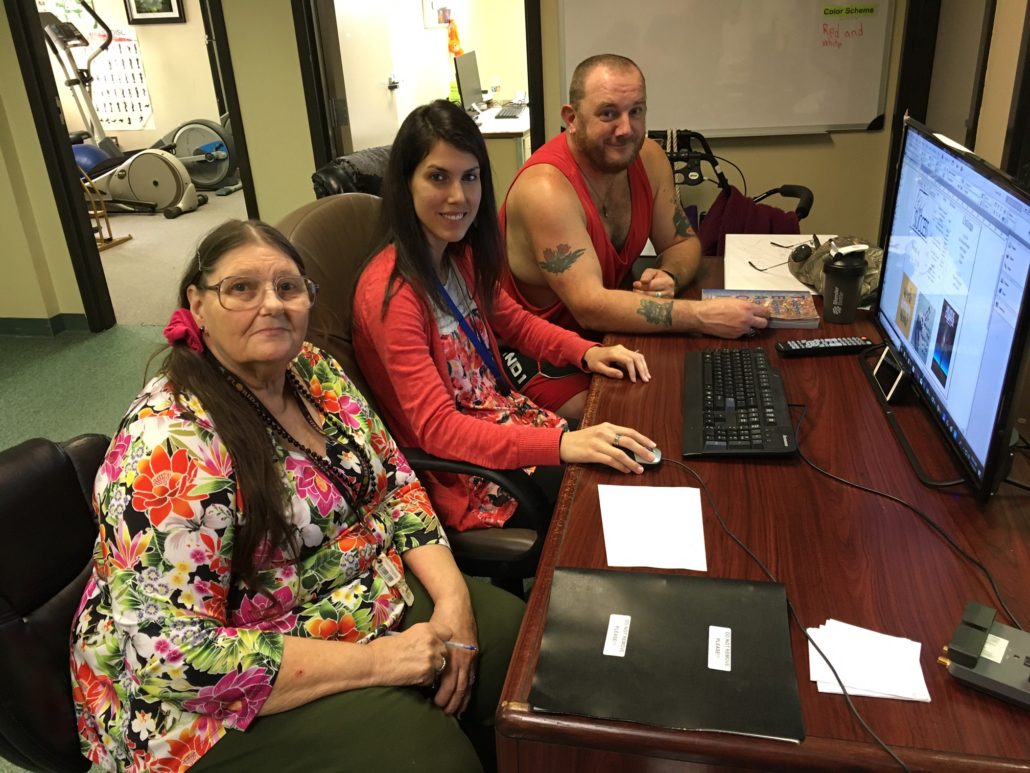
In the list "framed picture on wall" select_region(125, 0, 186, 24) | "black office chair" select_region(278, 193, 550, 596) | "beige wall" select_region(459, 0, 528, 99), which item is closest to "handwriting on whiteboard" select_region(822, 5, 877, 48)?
"black office chair" select_region(278, 193, 550, 596)

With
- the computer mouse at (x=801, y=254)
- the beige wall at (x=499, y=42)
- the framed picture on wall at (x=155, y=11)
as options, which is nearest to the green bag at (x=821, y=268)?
the computer mouse at (x=801, y=254)

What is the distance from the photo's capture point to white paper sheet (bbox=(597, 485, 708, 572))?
Result: 3.53ft

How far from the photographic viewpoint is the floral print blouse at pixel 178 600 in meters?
1.02

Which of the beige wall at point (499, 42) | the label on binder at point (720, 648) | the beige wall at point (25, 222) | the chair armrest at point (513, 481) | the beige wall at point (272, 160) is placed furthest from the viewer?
the beige wall at point (499, 42)

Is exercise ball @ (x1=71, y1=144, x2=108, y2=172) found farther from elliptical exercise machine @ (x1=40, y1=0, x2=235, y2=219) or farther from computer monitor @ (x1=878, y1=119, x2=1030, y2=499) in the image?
computer monitor @ (x1=878, y1=119, x2=1030, y2=499)

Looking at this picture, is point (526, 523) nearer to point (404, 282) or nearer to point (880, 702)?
point (404, 282)

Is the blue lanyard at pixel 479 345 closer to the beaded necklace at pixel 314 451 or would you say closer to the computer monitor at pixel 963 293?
the beaded necklace at pixel 314 451

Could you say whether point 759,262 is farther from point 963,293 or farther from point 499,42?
point 499,42

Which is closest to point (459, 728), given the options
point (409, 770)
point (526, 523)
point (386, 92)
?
point (409, 770)

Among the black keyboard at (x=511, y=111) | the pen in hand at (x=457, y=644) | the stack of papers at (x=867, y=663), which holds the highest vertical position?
the black keyboard at (x=511, y=111)

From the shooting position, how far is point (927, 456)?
1277 millimetres

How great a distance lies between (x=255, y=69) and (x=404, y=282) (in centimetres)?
289

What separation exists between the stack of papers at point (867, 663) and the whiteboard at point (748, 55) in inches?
121

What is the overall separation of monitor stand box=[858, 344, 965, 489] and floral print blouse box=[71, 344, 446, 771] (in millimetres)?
929
